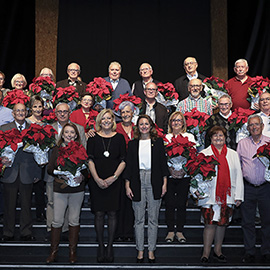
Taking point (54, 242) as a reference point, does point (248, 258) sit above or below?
below

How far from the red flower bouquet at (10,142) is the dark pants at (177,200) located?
1.69 metres

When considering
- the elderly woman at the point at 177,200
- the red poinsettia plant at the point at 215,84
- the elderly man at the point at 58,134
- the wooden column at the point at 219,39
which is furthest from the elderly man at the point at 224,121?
the wooden column at the point at 219,39

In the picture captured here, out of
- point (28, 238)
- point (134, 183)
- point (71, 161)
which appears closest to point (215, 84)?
point (134, 183)

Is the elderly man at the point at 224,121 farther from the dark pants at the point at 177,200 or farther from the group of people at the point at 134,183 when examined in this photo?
the dark pants at the point at 177,200

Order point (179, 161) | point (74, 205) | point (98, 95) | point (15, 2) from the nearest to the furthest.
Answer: point (74, 205), point (179, 161), point (98, 95), point (15, 2)

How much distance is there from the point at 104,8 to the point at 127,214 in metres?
6.09

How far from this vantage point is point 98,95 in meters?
5.94

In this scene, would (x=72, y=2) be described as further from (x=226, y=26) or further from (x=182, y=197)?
(x=182, y=197)

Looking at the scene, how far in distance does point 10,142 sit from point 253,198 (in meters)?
2.64

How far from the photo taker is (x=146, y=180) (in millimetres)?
4824

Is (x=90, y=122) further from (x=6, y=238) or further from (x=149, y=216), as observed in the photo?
(x=6, y=238)

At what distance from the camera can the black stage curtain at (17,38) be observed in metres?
9.72

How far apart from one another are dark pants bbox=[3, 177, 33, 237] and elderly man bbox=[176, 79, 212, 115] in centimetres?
222

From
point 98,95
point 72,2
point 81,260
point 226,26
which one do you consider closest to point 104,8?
point 72,2
